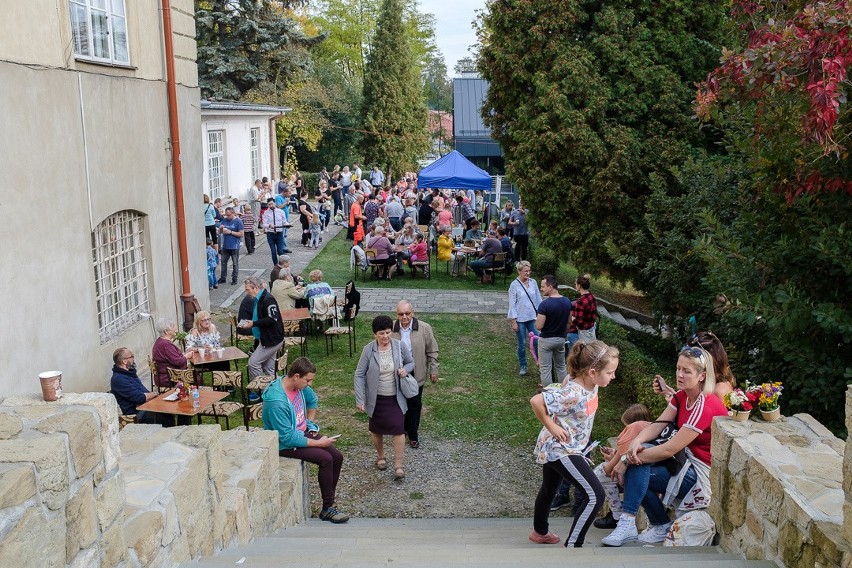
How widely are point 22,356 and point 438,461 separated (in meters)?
4.77

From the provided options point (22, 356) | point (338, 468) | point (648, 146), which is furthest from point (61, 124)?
point (648, 146)

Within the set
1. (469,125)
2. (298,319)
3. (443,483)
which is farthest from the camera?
(469,125)

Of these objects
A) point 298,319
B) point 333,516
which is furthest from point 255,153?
point 333,516

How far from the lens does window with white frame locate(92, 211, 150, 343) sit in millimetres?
11547

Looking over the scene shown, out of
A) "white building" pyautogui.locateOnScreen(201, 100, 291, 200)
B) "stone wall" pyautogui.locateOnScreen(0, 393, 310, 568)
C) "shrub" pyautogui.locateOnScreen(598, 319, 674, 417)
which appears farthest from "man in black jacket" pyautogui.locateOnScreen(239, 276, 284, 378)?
"white building" pyautogui.locateOnScreen(201, 100, 291, 200)

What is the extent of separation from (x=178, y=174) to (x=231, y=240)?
485 centimetres

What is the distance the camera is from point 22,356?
9172mm

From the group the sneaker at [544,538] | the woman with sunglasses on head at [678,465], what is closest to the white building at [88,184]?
the sneaker at [544,538]

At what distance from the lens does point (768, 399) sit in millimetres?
5703

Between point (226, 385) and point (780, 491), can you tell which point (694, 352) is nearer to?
point (780, 491)

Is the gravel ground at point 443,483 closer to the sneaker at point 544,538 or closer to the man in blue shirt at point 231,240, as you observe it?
the sneaker at point 544,538

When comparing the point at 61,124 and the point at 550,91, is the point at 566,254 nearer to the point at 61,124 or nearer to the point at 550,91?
the point at 550,91

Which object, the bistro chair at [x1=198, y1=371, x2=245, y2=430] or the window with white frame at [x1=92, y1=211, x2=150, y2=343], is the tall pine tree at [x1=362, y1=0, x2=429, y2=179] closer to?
the window with white frame at [x1=92, y1=211, x2=150, y2=343]

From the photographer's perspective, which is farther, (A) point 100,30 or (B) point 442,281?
(B) point 442,281
